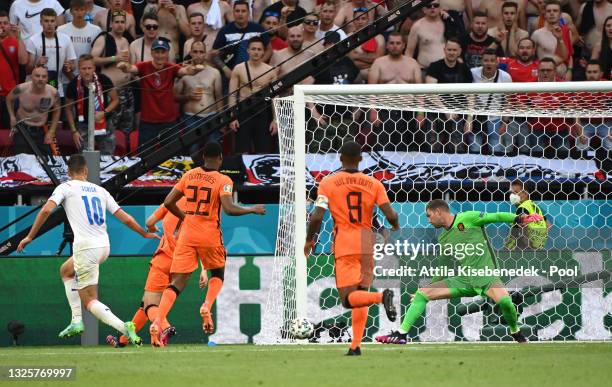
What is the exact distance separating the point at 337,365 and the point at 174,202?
12.3ft

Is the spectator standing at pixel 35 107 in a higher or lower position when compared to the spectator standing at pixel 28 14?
lower

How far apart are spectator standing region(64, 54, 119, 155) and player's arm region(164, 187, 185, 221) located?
16.0 feet

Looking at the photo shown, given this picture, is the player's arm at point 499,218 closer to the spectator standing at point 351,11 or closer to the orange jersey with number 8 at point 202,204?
the orange jersey with number 8 at point 202,204

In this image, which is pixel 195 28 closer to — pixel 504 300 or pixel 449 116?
pixel 449 116

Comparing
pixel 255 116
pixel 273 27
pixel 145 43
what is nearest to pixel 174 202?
pixel 255 116

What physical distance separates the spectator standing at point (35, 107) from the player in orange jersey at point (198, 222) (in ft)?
16.8

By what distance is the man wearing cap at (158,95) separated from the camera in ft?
63.0

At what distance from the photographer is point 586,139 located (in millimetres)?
17672

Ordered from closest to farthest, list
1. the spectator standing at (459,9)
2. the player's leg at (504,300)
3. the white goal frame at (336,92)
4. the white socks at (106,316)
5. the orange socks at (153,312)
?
the white socks at (106,316) → the player's leg at (504,300) → the orange socks at (153,312) → the white goal frame at (336,92) → the spectator standing at (459,9)

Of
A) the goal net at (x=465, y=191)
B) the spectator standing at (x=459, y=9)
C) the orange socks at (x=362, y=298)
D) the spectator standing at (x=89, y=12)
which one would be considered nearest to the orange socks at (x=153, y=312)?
the goal net at (x=465, y=191)

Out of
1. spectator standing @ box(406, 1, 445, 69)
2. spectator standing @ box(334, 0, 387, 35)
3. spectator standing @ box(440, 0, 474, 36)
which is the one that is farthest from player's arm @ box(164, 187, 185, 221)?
spectator standing @ box(440, 0, 474, 36)

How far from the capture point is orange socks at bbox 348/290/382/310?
468 inches

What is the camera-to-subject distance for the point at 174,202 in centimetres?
1395

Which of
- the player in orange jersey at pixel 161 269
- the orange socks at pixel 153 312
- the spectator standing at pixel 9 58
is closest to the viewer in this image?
the orange socks at pixel 153 312
